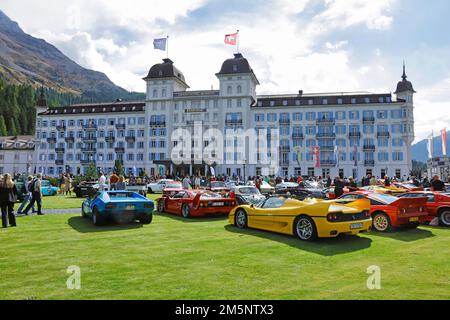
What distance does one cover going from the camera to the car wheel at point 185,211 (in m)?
14.6

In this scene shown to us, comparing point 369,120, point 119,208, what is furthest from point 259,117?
point 119,208

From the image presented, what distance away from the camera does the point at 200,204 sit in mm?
14234

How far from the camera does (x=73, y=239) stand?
9.34 m

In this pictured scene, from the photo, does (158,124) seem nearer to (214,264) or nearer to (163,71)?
(163,71)

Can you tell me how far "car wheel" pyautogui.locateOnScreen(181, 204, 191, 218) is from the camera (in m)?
14.6

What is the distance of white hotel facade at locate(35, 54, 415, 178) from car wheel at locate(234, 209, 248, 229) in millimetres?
46281

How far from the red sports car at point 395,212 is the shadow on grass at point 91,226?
27.3 ft

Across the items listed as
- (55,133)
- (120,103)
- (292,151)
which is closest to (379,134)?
(292,151)

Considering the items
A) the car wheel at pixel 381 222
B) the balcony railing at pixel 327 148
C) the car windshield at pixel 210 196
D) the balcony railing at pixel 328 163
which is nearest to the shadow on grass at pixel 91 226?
the car windshield at pixel 210 196

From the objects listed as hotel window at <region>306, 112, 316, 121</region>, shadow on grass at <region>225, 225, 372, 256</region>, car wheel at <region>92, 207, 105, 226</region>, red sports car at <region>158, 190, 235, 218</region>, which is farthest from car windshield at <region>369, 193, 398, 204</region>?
hotel window at <region>306, 112, 316, 121</region>
